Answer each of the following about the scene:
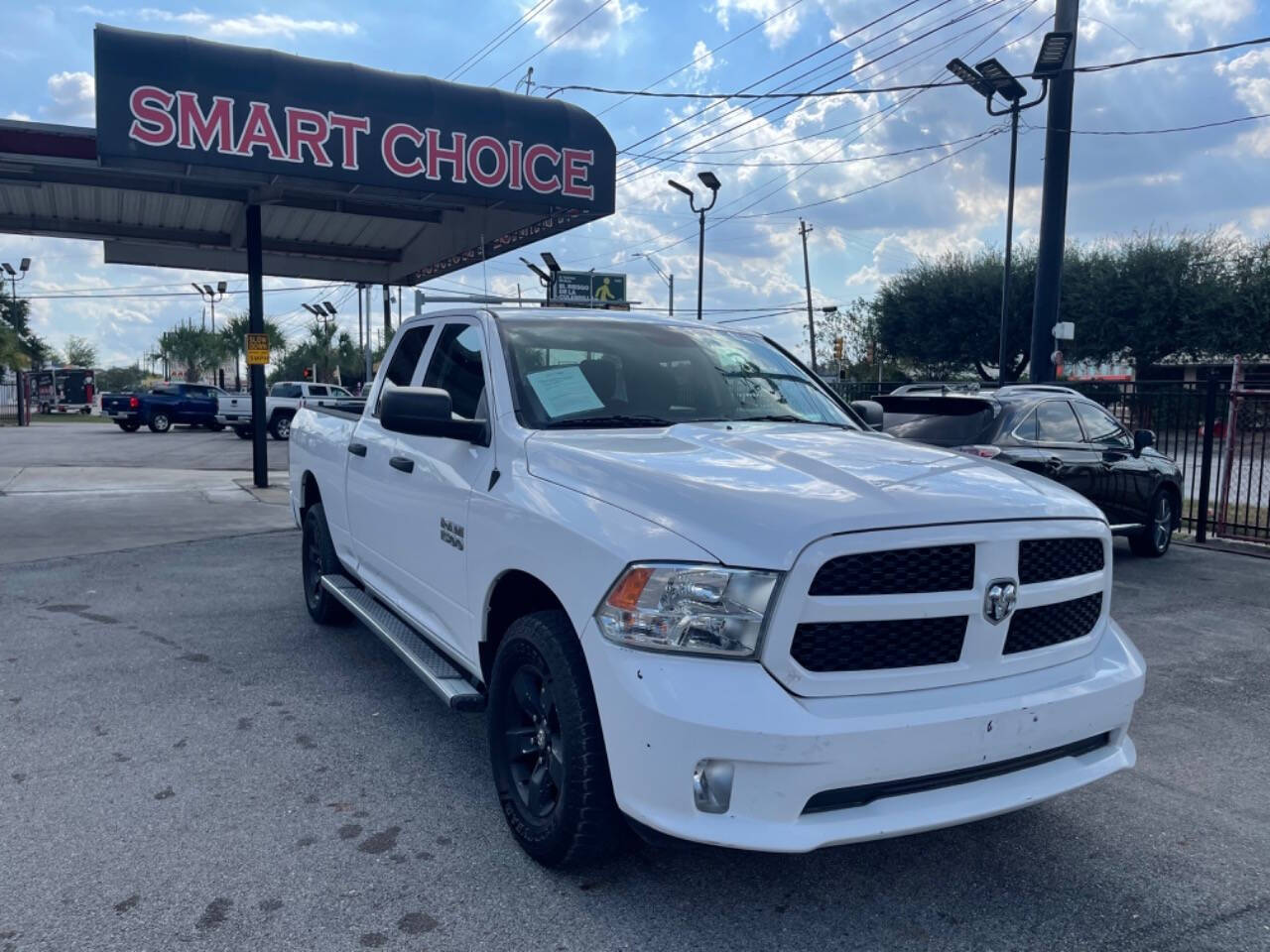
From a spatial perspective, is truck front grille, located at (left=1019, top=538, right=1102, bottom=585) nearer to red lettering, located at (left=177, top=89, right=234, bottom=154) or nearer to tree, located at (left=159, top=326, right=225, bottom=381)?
red lettering, located at (left=177, top=89, right=234, bottom=154)

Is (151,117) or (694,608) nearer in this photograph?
(694,608)

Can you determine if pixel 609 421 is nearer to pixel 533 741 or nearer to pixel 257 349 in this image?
pixel 533 741

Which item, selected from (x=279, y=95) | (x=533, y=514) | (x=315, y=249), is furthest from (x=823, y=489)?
(x=315, y=249)

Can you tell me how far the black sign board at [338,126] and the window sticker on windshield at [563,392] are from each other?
7.18 m

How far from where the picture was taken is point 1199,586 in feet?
27.9

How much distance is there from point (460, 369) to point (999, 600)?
8.81ft

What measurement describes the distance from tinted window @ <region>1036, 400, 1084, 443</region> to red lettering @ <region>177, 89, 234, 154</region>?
8.05 meters

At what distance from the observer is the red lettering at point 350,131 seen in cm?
1023

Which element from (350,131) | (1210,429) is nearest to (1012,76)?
(1210,429)

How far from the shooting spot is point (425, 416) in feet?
12.4

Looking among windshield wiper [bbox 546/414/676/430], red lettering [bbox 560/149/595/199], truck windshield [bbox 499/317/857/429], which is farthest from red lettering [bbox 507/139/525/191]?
windshield wiper [bbox 546/414/676/430]

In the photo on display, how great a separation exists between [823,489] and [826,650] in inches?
19.0

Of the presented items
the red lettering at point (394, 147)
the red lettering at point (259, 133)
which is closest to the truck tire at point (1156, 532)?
the red lettering at point (394, 147)

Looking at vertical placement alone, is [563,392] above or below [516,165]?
below
